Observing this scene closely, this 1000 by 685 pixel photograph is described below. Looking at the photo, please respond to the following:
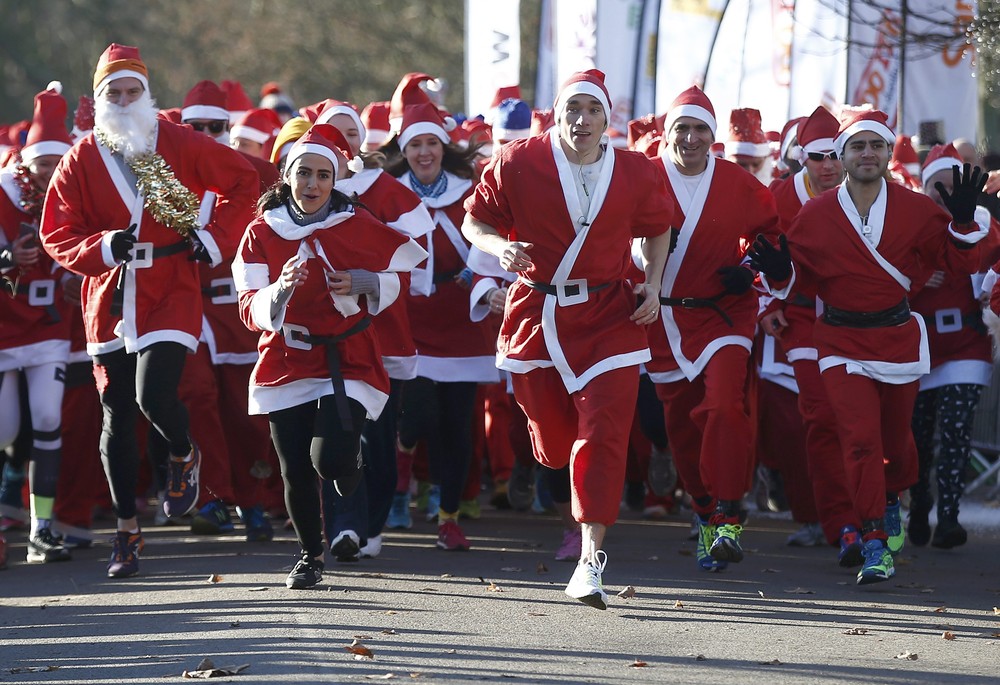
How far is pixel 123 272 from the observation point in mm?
8625

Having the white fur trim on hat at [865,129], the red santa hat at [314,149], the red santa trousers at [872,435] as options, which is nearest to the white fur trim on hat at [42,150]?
the red santa hat at [314,149]

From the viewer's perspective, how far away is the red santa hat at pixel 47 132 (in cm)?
998

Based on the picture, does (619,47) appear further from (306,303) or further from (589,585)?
(589,585)

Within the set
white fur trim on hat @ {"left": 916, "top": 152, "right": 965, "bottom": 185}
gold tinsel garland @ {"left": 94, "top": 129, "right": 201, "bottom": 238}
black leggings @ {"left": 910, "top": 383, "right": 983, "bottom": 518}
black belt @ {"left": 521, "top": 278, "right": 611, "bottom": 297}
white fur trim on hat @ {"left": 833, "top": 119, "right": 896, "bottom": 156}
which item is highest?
white fur trim on hat @ {"left": 833, "top": 119, "right": 896, "bottom": 156}

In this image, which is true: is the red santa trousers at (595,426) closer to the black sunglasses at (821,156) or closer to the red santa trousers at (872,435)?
the red santa trousers at (872,435)

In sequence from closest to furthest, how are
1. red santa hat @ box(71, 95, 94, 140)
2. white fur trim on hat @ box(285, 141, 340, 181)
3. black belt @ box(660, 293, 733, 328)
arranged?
white fur trim on hat @ box(285, 141, 340, 181)
black belt @ box(660, 293, 733, 328)
red santa hat @ box(71, 95, 94, 140)

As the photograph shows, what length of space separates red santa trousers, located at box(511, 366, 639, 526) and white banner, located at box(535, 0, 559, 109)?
9.48 m

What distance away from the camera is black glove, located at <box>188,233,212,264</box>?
28.4ft

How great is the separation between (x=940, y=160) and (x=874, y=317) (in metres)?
1.93

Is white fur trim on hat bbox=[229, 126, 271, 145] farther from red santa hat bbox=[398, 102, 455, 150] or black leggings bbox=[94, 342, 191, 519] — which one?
black leggings bbox=[94, 342, 191, 519]

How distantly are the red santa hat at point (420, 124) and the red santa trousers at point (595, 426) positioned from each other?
270 centimetres

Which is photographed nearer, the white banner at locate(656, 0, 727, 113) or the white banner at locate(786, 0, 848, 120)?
the white banner at locate(786, 0, 848, 120)

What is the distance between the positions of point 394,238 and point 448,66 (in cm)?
2799

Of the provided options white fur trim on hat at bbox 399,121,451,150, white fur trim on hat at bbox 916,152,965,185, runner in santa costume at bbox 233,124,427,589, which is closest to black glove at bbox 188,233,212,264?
runner in santa costume at bbox 233,124,427,589
